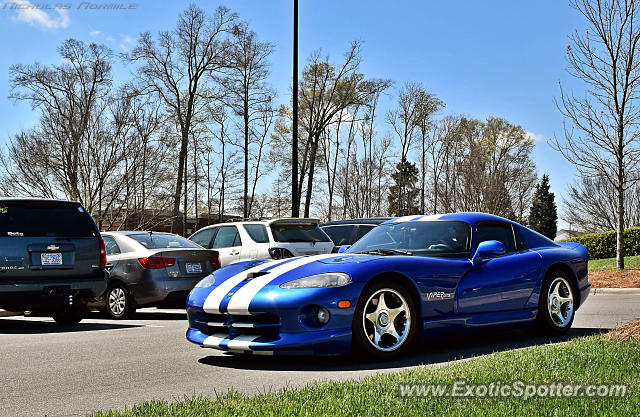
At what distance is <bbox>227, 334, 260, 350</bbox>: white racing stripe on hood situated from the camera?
577 cm

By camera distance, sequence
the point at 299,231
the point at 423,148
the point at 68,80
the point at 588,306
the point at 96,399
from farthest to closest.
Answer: the point at 423,148, the point at 68,80, the point at 299,231, the point at 588,306, the point at 96,399

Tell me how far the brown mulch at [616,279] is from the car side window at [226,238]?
867cm

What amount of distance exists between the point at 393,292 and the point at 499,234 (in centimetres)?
205

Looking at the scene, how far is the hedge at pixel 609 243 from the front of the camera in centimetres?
2686

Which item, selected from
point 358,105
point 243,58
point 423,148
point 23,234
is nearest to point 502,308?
point 23,234

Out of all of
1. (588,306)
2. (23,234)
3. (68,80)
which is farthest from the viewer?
A: (68,80)

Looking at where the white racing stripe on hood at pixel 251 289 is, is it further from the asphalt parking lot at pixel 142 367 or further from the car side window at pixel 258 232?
the car side window at pixel 258 232

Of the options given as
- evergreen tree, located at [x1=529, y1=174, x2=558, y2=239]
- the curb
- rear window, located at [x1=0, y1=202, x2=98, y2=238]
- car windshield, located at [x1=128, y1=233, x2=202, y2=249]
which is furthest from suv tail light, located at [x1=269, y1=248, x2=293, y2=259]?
evergreen tree, located at [x1=529, y1=174, x2=558, y2=239]

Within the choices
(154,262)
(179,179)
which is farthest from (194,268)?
(179,179)

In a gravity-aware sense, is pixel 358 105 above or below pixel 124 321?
above

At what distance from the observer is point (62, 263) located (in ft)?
31.4

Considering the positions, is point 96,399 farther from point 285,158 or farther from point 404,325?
point 285,158

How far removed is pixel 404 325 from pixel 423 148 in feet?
156

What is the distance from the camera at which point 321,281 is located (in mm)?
5844
